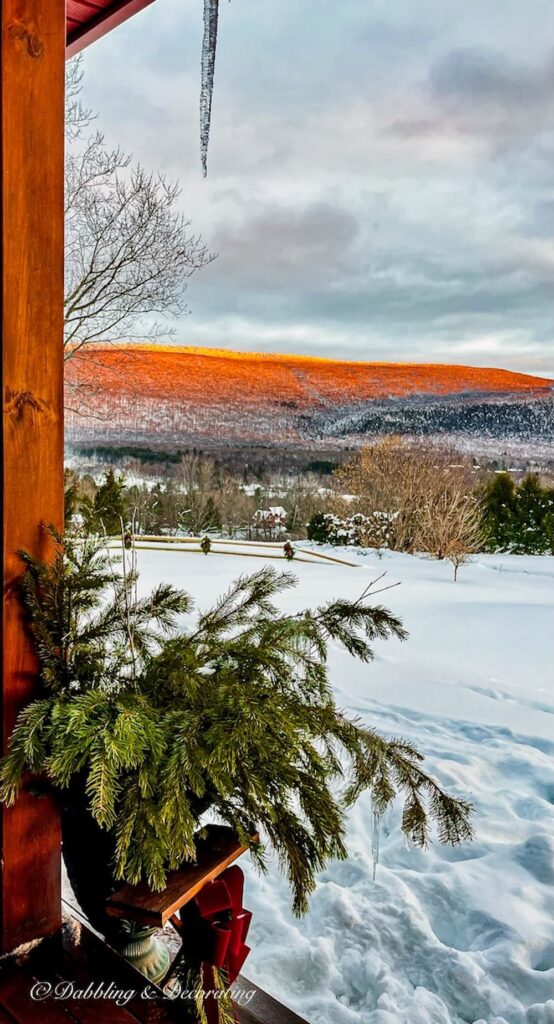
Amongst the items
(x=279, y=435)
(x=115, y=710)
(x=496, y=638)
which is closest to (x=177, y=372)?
→ (x=279, y=435)

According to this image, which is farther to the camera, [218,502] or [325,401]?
[325,401]

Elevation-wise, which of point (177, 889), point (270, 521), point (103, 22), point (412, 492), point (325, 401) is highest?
point (103, 22)

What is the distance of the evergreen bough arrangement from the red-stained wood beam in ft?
2.88

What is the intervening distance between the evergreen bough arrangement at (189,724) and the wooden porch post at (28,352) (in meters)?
0.04

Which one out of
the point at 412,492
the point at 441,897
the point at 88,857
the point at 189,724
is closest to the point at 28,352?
the point at 189,724

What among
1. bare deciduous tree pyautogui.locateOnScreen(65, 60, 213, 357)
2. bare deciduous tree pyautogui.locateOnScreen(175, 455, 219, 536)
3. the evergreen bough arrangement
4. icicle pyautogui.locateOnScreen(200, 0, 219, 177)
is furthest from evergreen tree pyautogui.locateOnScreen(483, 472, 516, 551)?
the evergreen bough arrangement

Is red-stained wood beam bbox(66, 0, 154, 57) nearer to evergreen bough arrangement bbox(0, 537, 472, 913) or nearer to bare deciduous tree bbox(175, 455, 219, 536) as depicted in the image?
evergreen bough arrangement bbox(0, 537, 472, 913)

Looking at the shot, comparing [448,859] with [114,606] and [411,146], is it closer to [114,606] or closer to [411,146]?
[114,606]

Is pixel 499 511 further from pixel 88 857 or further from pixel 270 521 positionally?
pixel 88 857

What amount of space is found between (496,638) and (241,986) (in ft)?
Answer: 11.9

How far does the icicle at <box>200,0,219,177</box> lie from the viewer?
3.41ft

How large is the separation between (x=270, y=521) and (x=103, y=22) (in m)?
7.43

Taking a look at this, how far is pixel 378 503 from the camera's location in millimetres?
7684

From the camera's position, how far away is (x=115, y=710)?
0.68m
